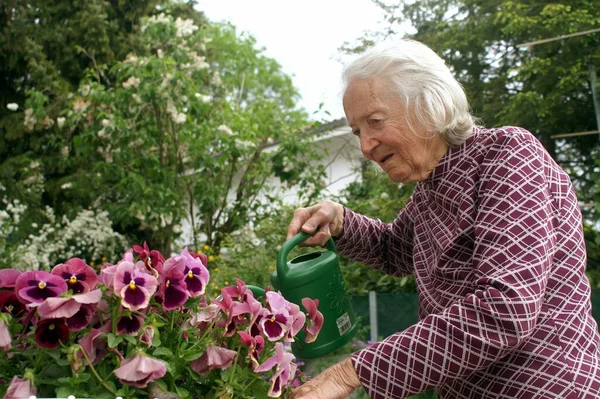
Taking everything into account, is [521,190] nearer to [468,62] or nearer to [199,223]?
[199,223]

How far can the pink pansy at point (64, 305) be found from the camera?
37.4 inches

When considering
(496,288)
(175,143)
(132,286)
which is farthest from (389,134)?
(175,143)

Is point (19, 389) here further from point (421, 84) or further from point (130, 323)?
point (421, 84)

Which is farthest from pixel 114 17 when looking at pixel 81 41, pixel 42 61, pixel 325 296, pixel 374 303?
pixel 325 296

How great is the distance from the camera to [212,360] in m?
1.03

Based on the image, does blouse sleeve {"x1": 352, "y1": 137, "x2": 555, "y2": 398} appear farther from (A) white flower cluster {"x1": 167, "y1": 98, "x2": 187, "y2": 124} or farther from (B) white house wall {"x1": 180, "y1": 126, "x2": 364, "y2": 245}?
(A) white flower cluster {"x1": 167, "y1": 98, "x2": 187, "y2": 124}

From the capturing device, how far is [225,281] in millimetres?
5426

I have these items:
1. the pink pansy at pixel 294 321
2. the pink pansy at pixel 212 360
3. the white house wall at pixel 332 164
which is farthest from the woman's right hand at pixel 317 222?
the white house wall at pixel 332 164

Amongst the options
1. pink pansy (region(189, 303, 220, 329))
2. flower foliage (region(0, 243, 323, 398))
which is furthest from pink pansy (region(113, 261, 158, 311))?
pink pansy (region(189, 303, 220, 329))

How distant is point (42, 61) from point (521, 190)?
12129 mm

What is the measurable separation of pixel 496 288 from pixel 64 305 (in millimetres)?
671

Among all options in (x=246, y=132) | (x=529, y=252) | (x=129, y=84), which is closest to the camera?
(x=529, y=252)

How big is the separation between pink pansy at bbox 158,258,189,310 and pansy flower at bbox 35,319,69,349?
0.15 metres

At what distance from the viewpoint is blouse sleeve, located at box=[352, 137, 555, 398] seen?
112cm
